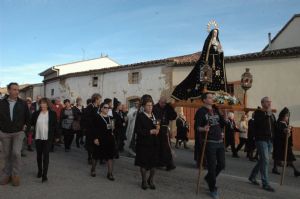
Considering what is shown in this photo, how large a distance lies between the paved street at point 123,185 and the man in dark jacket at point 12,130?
32 cm

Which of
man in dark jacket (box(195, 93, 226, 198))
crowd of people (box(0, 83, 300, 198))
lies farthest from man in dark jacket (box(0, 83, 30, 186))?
man in dark jacket (box(195, 93, 226, 198))

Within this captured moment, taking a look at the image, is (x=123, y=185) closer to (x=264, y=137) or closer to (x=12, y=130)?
(x=12, y=130)

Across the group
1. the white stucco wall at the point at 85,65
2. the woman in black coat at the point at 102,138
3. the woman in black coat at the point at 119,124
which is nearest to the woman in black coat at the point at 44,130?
the woman in black coat at the point at 102,138

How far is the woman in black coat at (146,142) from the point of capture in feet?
22.6

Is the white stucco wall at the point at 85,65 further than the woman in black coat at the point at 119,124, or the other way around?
the white stucco wall at the point at 85,65

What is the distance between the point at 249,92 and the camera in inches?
767

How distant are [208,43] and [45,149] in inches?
285

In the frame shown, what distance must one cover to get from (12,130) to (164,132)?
3.30m

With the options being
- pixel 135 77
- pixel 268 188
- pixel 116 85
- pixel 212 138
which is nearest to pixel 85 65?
pixel 116 85

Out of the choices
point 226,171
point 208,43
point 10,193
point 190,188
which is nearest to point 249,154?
point 226,171

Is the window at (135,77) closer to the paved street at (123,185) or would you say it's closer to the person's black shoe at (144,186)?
the paved street at (123,185)

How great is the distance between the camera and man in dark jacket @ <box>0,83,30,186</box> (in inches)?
266

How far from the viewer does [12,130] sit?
6.78 meters

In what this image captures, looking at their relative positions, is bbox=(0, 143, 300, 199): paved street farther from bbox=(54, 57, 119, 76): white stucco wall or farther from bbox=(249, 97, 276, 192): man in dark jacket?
bbox=(54, 57, 119, 76): white stucco wall
